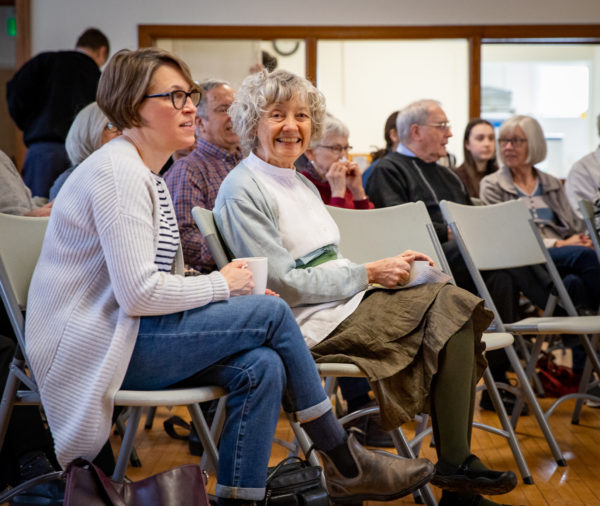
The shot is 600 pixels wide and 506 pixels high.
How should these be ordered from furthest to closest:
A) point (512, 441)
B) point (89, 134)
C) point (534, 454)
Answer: point (89, 134), point (534, 454), point (512, 441)

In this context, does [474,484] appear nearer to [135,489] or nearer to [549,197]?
[135,489]

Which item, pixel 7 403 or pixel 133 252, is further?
pixel 7 403

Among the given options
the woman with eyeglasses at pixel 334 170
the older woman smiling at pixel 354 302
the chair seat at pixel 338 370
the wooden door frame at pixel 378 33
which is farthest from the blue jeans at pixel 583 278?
the wooden door frame at pixel 378 33

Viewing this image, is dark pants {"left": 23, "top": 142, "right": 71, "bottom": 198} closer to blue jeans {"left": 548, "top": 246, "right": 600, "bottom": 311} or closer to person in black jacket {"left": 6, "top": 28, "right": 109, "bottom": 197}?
person in black jacket {"left": 6, "top": 28, "right": 109, "bottom": 197}

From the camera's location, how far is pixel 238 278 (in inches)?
71.7

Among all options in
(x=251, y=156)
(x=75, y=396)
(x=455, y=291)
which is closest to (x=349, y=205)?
(x=251, y=156)

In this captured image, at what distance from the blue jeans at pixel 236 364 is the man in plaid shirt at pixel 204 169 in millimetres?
1157

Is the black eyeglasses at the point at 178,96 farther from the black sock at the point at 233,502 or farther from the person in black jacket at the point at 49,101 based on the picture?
the person in black jacket at the point at 49,101

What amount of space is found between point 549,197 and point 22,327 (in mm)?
3187

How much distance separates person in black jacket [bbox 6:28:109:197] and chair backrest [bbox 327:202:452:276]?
227 centimetres

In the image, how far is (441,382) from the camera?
2.08 m

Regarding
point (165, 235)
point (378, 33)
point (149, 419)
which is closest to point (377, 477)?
point (165, 235)

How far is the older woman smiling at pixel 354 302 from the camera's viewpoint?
2051mm

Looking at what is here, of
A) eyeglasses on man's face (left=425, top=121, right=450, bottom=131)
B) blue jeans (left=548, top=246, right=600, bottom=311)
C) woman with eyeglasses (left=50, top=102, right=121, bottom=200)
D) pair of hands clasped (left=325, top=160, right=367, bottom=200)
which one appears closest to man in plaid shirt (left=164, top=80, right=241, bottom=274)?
woman with eyeglasses (left=50, top=102, right=121, bottom=200)
